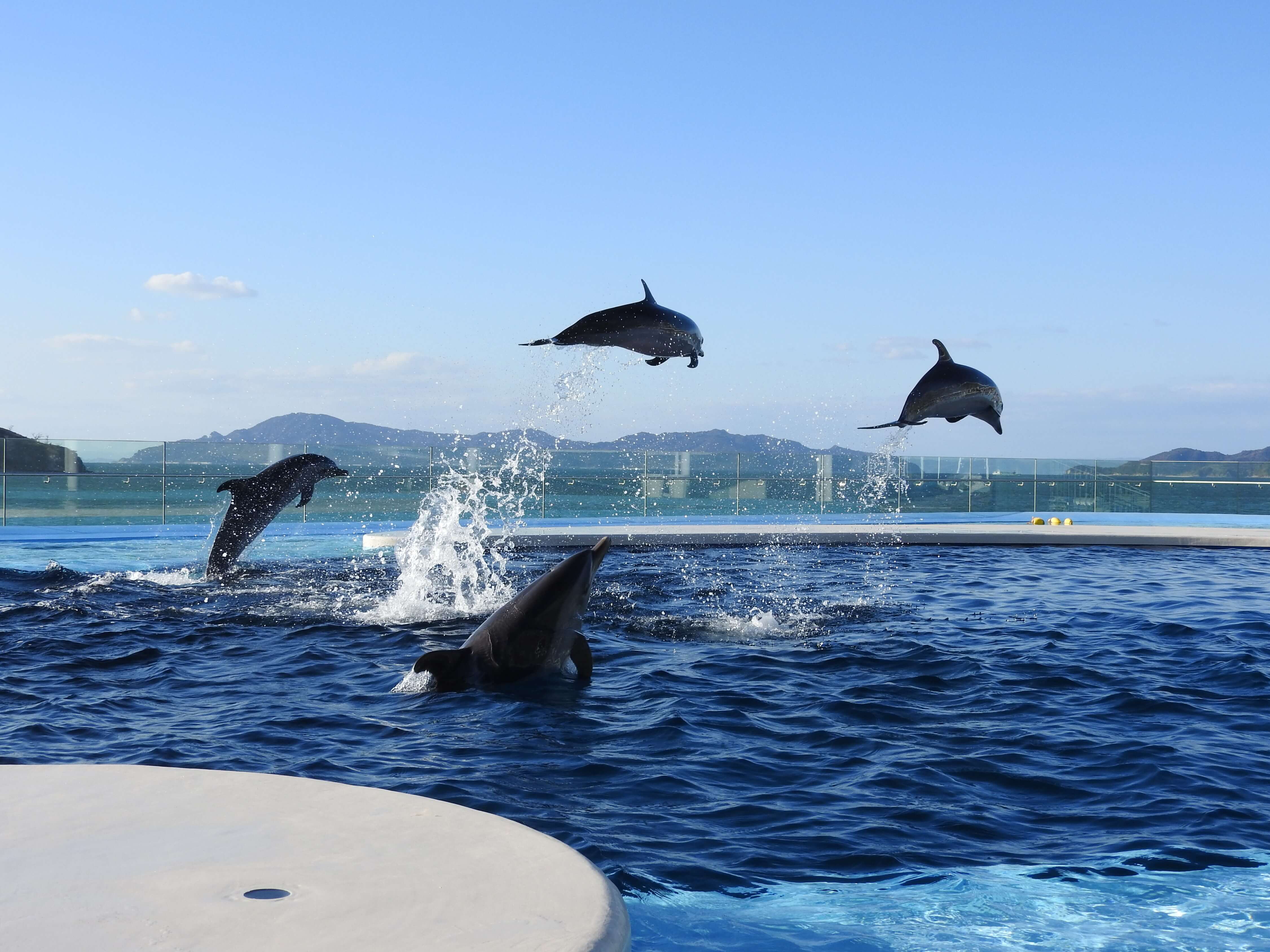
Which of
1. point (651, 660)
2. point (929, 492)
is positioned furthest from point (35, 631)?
point (929, 492)

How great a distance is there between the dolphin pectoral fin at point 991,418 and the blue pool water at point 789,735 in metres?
1.59

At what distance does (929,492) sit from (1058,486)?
321cm

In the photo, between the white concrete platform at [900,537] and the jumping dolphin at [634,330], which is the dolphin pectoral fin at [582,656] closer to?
the jumping dolphin at [634,330]

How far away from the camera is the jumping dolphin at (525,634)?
6371 mm

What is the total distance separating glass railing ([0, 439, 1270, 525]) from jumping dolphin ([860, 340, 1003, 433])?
1315cm

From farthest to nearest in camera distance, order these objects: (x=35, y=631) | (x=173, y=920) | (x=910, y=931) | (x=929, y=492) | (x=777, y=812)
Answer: (x=929, y=492) → (x=35, y=631) → (x=777, y=812) → (x=910, y=931) → (x=173, y=920)

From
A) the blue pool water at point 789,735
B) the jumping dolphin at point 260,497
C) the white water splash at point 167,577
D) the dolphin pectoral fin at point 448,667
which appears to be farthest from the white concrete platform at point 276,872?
the white water splash at point 167,577

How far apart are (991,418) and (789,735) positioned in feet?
13.9

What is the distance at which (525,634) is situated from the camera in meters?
6.41

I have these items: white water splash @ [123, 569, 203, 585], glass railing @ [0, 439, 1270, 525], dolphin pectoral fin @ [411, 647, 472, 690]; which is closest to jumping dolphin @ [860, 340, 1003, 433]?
dolphin pectoral fin @ [411, 647, 472, 690]

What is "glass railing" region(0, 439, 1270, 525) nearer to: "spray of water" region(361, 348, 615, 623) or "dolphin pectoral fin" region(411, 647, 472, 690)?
"spray of water" region(361, 348, 615, 623)

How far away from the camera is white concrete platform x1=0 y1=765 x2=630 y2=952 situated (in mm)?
2549

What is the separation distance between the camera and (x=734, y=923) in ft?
11.6

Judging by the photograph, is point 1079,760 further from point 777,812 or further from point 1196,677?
point 1196,677
